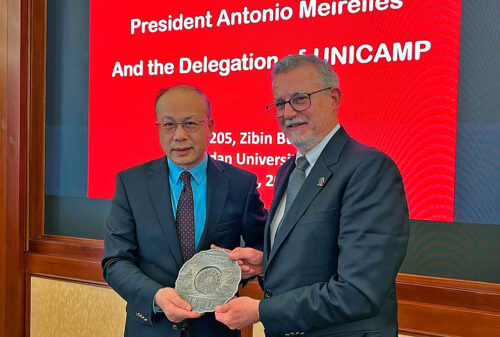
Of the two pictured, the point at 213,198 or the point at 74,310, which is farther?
the point at 74,310

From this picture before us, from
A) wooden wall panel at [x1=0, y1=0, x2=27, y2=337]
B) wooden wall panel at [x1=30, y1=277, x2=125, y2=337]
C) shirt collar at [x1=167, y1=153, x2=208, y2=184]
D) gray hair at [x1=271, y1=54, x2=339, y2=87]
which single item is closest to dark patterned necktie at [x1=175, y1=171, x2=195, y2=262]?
shirt collar at [x1=167, y1=153, x2=208, y2=184]

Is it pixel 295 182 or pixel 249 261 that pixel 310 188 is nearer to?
pixel 295 182

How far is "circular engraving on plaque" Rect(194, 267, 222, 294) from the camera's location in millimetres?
1457

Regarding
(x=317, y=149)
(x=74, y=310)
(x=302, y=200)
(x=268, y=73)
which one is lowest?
(x=74, y=310)

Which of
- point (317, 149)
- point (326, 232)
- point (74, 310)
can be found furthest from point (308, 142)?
point (74, 310)

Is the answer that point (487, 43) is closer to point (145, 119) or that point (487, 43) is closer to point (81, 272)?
point (145, 119)

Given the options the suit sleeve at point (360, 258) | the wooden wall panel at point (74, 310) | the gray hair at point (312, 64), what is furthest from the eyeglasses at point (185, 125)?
the wooden wall panel at point (74, 310)

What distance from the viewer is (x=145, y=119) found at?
2.86 m

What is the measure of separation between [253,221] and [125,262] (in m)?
0.46

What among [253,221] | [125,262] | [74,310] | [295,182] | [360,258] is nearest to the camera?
[360,258]

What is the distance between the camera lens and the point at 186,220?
1.61m

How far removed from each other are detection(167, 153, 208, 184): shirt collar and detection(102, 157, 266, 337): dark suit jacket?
18 millimetres

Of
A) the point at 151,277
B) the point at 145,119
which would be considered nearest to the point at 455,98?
the point at 151,277

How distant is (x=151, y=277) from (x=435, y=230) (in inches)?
53.0
